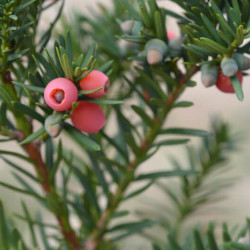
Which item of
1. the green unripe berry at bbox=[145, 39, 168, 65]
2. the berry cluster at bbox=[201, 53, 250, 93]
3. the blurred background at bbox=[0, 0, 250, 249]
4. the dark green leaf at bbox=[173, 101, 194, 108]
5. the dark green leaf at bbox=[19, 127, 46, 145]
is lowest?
the blurred background at bbox=[0, 0, 250, 249]

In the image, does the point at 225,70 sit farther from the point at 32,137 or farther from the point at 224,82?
the point at 32,137

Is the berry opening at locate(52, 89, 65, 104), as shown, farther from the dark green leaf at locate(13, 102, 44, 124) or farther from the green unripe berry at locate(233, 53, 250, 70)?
the green unripe berry at locate(233, 53, 250, 70)

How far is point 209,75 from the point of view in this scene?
324 millimetres

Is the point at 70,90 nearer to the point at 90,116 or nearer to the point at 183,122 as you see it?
the point at 90,116

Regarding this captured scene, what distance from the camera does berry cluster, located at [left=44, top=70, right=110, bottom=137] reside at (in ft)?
0.91

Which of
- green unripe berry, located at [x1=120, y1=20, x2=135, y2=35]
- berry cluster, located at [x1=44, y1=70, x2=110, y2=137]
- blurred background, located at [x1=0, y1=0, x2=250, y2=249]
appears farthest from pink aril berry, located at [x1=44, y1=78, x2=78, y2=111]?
blurred background, located at [x1=0, y1=0, x2=250, y2=249]

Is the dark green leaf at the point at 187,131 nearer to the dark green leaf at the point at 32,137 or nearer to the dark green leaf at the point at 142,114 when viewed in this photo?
the dark green leaf at the point at 142,114

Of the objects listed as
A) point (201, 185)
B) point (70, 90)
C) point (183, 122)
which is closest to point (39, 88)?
point (70, 90)

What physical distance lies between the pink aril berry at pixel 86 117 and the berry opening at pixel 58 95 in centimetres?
2

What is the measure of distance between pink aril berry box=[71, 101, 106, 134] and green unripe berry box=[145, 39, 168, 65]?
71 millimetres

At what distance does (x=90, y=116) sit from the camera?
12.0 inches

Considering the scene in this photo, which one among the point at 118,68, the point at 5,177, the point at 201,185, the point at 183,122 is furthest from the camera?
the point at 183,122

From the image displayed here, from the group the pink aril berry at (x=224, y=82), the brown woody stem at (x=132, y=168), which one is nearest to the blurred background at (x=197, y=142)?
the brown woody stem at (x=132, y=168)

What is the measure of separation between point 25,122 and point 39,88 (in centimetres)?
8
